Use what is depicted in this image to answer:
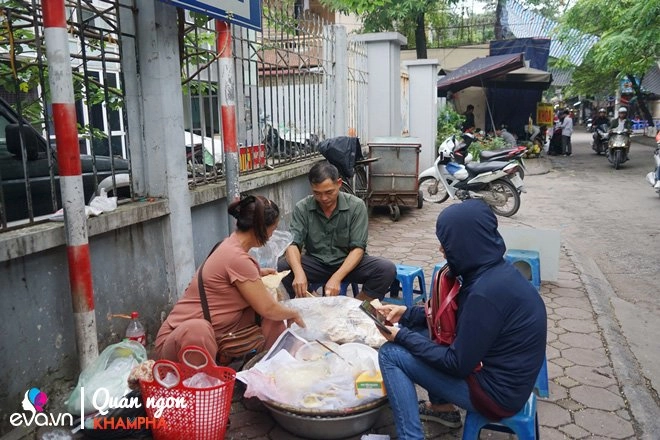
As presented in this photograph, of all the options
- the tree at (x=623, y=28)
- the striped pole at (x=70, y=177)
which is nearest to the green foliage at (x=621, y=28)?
the tree at (x=623, y=28)

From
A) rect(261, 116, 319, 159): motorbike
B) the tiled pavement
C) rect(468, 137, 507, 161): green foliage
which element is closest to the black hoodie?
the tiled pavement

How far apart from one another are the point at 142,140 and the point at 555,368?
123 inches

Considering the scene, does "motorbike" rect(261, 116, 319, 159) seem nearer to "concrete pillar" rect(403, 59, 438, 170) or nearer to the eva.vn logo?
the eva.vn logo

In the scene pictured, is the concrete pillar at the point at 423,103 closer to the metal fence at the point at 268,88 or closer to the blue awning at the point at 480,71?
the blue awning at the point at 480,71

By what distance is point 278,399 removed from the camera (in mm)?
2684

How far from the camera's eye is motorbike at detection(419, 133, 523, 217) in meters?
8.67

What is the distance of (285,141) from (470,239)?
391cm

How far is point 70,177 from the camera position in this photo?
2678mm

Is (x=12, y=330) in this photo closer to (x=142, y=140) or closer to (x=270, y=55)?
(x=142, y=140)

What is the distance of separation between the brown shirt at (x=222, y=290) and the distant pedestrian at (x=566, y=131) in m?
17.4

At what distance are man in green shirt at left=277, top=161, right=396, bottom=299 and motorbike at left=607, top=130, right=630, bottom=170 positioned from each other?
Result: 12.7m

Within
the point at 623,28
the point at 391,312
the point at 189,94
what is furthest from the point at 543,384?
the point at 623,28

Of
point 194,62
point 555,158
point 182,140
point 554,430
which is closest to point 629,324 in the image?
point 554,430

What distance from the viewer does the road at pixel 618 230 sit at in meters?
4.27
